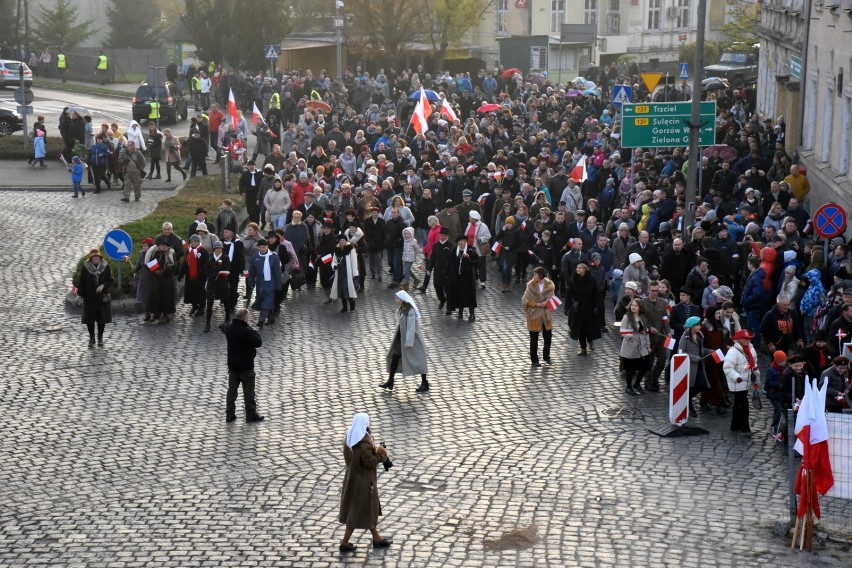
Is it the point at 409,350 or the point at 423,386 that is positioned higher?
the point at 409,350

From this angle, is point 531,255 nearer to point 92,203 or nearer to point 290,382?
A: point 290,382

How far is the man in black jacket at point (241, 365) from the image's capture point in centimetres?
1585

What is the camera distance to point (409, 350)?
17.2 m

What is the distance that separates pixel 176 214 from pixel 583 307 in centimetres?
1215

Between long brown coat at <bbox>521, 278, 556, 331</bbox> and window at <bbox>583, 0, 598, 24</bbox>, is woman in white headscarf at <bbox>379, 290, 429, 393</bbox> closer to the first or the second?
long brown coat at <bbox>521, 278, 556, 331</bbox>

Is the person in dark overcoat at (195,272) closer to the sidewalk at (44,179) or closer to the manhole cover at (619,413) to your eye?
the manhole cover at (619,413)

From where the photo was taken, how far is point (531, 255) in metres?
23.3

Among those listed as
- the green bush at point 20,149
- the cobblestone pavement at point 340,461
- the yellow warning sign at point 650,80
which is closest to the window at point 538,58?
the green bush at point 20,149

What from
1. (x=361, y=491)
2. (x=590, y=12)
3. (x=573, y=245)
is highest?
(x=590, y=12)

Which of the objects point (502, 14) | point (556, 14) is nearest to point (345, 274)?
point (502, 14)

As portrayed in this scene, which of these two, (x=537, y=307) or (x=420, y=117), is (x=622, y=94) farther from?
(x=537, y=307)

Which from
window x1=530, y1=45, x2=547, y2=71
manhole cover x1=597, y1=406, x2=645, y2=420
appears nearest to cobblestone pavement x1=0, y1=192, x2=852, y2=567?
manhole cover x1=597, y1=406, x2=645, y2=420

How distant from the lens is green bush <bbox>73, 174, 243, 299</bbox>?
2347 centimetres

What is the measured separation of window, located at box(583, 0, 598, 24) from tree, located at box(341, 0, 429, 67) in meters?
16.0
